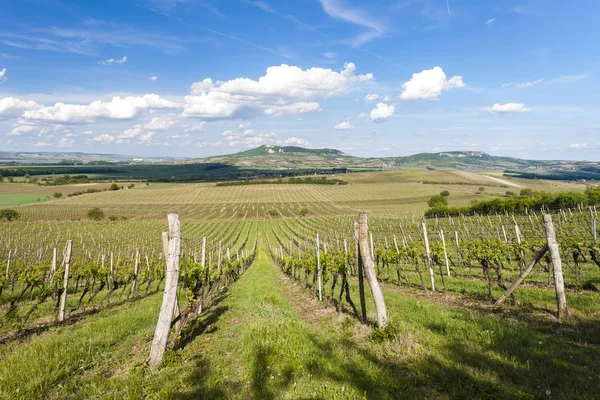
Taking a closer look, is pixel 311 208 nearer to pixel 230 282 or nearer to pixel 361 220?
pixel 230 282

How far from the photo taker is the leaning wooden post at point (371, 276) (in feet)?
25.2

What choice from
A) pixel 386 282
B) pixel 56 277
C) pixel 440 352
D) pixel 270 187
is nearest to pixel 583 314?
pixel 440 352

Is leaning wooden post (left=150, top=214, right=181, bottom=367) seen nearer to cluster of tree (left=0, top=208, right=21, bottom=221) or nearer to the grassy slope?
the grassy slope

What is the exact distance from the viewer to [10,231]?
53.0m

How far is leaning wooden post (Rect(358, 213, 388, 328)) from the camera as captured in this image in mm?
7695

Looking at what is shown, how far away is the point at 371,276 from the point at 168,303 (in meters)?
5.03

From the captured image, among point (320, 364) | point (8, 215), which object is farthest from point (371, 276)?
A: point (8, 215)

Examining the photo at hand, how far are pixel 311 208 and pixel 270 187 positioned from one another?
50.9 m

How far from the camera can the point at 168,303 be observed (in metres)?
7.11

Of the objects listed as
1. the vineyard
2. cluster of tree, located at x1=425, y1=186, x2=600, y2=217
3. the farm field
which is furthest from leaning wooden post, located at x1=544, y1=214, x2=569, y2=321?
the farm field

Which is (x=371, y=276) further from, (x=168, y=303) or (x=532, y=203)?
(x=532, y=203)

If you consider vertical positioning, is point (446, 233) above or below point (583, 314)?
below

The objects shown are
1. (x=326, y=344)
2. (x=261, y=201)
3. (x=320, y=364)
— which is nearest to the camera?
(x=320, y=364)

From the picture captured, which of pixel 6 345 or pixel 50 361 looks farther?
pixel 6 345
